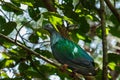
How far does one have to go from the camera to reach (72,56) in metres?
2.59

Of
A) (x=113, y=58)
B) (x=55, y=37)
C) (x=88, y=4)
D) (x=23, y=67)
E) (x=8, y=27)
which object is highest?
(x=88, y=4)

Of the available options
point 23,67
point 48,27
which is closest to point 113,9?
point 48,27

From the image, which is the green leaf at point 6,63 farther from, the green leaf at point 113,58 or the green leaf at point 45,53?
the green leaf at point 113,58

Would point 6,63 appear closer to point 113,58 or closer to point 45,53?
point 45,53

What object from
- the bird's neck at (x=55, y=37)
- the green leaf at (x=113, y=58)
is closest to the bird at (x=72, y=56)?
the bird's neck at (x=55, y=37)

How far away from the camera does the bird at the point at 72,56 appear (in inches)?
100

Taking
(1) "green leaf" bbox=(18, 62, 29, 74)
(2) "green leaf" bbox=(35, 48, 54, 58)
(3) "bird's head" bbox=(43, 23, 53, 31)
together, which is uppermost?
(3) "bird's head" bbox=(43, 23, 53, 31)

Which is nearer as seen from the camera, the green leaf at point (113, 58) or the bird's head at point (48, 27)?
the green leaf at point (113, 58)

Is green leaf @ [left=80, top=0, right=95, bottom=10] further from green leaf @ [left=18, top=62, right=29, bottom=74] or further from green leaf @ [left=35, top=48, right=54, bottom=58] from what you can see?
green leaf @ [left=18, top=62, right=29, bottom=74]

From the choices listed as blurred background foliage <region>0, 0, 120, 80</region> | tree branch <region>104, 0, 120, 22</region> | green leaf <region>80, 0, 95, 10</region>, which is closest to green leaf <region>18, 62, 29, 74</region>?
blurred background foliage <region>0, 0, 120, 80</region>

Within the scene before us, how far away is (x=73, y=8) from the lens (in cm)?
283

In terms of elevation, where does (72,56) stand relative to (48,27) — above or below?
below

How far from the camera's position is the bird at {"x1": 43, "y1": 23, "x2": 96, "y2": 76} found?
8.36 feet

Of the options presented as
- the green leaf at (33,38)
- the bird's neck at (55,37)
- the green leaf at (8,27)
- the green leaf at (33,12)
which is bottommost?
the green leaf at (33,38)
